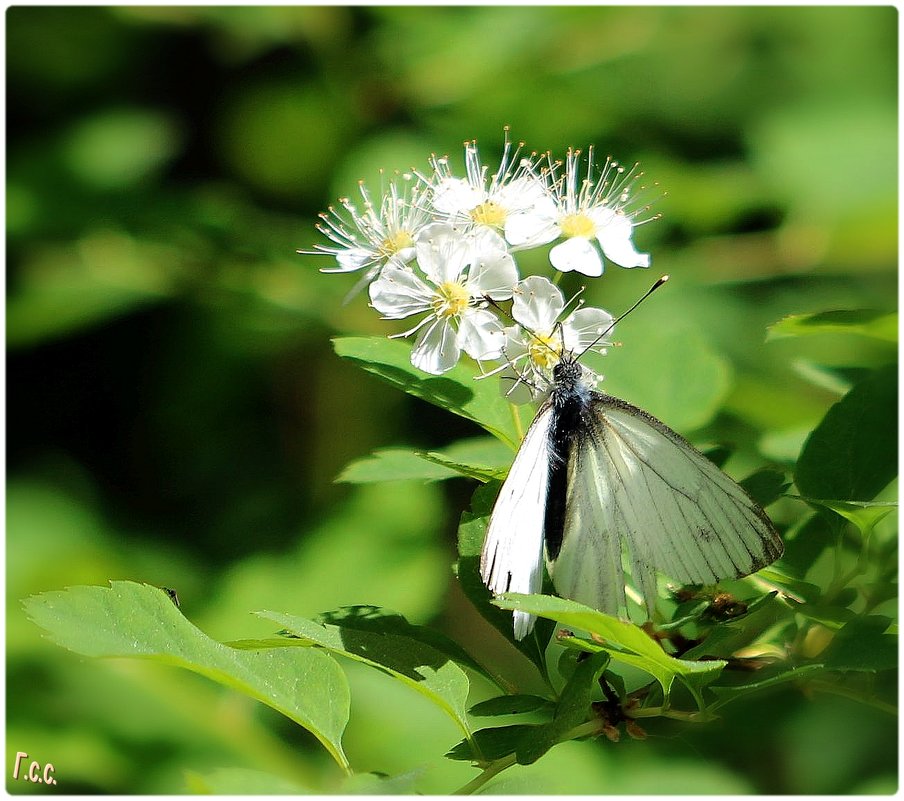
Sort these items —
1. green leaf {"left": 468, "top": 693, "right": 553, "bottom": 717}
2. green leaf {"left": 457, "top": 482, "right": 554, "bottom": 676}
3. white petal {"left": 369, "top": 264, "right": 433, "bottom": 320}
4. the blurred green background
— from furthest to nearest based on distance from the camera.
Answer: the blurred green background < white petal {"left": 369, "top": 264, "right": 433, "bottom": 320} < green leaf {"left": 457, "top": 482, "right": 554, "bottom": 676} < green leaf {"left": 468, "top": 693, "right": 553, "bottom": 717}

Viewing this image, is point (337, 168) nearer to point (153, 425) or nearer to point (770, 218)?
point (153, 425)

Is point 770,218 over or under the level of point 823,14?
under

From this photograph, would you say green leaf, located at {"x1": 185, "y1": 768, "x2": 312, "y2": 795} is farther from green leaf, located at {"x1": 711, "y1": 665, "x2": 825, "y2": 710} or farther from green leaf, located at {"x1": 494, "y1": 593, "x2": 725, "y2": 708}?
green leaf, located at {"x1": 711, "y1": 665, "x2": 825, "y2": 710}

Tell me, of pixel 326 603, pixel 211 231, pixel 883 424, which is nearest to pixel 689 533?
pixel 883 424

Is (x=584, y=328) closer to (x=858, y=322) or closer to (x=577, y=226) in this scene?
(x=577, y=226)

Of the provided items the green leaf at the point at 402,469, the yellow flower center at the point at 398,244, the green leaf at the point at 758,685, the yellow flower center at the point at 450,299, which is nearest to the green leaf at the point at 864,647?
the green leaf at the point at 758,685

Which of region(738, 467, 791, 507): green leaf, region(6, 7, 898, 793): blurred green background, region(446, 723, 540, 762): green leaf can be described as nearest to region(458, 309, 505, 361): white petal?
region(738, 467, 791, 507): green leaf
